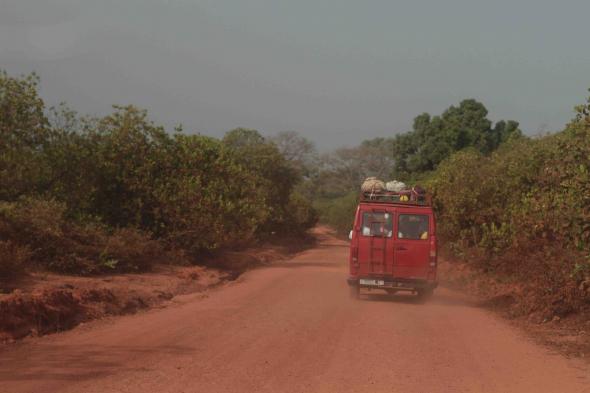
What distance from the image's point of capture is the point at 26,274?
16.3 m

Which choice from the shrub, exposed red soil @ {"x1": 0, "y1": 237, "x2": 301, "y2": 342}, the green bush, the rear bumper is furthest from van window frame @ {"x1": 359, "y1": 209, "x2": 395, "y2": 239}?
the shrub

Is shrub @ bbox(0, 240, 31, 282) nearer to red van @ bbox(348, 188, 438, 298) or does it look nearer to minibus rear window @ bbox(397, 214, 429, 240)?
red van @ bbox(348, 188, 438, 298)

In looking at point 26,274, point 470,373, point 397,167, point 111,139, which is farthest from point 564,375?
point 397,167

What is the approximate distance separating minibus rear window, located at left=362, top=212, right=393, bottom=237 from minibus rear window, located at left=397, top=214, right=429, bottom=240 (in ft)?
0.80

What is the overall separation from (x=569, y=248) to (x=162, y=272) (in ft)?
39.9

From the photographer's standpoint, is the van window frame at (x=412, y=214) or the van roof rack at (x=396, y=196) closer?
the van window frame at (x=412, y=214)

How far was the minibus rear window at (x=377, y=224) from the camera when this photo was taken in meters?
17.3

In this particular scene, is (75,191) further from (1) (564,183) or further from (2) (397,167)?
(2) (397,167)

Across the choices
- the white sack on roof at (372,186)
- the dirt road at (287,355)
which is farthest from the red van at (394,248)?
the dirt road at (287,355)

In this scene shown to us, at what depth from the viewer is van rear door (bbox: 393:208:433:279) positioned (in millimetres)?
17250

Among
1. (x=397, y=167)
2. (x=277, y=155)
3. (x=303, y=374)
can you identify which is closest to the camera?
(x=303, y=374)

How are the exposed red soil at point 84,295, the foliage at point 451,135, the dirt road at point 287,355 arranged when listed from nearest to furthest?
the dirt road at point 287,355 < the exposed red soil at point 84,295 < the foliage at point 451,135

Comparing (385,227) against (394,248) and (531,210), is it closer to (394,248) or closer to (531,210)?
(394,248)

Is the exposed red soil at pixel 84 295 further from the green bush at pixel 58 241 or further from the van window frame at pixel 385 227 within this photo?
the van window frame at pixel 385 227
